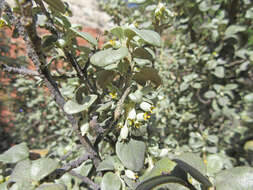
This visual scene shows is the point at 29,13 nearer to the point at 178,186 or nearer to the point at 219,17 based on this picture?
the point at 178,186

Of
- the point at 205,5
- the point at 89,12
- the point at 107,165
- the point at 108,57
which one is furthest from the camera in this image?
the point at 89,12

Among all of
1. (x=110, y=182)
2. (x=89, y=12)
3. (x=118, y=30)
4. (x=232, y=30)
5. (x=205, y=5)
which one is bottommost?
(x=110, y=182)

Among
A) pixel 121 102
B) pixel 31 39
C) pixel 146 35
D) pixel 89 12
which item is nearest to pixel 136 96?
pixel 121 102

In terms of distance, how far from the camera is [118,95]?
1.82 feet

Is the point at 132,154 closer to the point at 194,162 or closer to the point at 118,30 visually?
the point at 194,162

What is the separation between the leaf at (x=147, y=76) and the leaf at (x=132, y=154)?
18 cm

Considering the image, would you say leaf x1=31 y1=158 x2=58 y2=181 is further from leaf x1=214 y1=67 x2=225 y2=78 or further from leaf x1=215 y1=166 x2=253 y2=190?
leaf x1=214 y1=67 x2=225 y2=78

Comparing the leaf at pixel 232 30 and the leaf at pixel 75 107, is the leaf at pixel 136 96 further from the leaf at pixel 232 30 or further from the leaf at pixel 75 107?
the leaf at pixel 232 30

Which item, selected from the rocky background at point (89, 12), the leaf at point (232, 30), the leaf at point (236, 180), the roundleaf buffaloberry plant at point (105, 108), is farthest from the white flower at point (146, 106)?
the rocky background at point (89, 12)

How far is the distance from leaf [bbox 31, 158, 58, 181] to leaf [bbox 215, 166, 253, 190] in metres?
0.35

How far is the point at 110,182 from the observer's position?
50 cm

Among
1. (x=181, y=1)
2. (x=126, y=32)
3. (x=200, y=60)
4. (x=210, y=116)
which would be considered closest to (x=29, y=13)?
(x=126, y=32)

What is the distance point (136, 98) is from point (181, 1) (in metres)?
1.34

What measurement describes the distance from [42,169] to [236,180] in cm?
40
